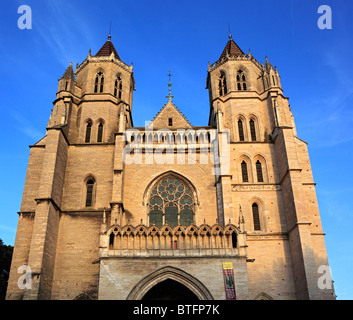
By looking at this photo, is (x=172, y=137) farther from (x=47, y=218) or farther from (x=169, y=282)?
(x=169, y=282)

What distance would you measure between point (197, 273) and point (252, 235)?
6274mm

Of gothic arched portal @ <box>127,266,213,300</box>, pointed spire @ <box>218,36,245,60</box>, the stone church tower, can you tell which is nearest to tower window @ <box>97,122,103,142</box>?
the stone church tower

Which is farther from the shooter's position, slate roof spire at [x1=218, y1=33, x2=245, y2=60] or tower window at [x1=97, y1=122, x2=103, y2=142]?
slate roof spire at [x1=218, y1=33, x2=245, y2=60]

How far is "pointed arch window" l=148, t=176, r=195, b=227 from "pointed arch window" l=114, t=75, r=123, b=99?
830 cm

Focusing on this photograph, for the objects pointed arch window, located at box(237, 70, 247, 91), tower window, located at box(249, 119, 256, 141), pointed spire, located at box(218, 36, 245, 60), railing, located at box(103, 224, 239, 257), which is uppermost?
pointed spire, located at box(218, 36, 245, 60)

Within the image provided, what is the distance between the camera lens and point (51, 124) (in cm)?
2481

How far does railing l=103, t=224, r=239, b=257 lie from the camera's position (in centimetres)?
1587

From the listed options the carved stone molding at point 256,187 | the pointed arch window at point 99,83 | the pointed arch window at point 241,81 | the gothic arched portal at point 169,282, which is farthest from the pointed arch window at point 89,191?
the pointed arch window at point 241,81

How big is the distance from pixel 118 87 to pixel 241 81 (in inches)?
353

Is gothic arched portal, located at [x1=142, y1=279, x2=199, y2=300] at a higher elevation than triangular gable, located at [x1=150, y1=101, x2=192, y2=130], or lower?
lower

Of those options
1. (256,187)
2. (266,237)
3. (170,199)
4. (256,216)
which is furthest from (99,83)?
(266,237)

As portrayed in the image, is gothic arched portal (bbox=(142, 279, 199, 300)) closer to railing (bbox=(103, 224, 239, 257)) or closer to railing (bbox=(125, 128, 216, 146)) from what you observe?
railing (bbox=(103, 224, 239, 257))

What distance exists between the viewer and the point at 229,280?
1519cm
